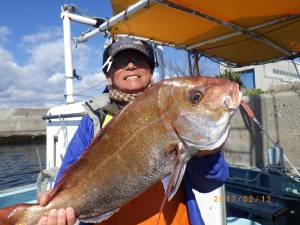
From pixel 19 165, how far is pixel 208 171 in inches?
756

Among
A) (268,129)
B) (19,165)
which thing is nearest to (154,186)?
(268,129)

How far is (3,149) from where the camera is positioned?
25.5 m

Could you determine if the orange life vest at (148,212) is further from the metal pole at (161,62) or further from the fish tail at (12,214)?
the metal pole at (161,62)

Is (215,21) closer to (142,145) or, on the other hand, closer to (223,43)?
(223,43)

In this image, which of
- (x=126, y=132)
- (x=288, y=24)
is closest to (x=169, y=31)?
(x=288, y=24)

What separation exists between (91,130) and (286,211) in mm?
4406

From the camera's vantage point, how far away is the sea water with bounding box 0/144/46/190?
15172 millimetres

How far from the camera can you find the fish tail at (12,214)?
1.77 meters

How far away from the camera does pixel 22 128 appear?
28.9 m

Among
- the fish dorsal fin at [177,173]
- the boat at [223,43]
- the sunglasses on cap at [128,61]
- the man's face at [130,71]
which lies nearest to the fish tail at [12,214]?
the fish dorsal fin at [177,173]

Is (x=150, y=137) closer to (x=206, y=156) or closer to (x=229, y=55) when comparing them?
(x=206, y=156)

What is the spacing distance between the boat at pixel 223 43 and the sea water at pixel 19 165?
6695 millimetres

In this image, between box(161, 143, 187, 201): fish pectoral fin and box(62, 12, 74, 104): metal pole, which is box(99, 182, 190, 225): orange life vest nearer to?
box(161, 143, 187, 201): fish pectoral fin
